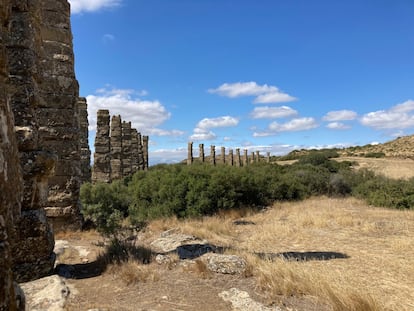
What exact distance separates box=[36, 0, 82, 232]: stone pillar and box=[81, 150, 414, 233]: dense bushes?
1.14 m

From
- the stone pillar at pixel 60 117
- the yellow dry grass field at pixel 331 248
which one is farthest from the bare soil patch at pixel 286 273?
the stone pillar at pixel 60 117

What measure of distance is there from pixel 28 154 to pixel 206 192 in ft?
30.1

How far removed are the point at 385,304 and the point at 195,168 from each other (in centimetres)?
1170

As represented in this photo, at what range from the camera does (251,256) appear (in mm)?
6441

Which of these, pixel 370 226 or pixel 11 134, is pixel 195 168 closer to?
pixel 370 226

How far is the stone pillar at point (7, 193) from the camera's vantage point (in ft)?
3.97

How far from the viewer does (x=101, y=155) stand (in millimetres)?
15836

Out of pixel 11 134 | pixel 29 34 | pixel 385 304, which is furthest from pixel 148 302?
pixel 29 34

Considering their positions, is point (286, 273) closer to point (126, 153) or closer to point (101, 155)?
point (101, 155)

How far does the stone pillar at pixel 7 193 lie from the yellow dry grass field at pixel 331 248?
412 centimetres

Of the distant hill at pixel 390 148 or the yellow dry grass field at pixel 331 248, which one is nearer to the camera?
the yellow dry grass field at pixel 331 248

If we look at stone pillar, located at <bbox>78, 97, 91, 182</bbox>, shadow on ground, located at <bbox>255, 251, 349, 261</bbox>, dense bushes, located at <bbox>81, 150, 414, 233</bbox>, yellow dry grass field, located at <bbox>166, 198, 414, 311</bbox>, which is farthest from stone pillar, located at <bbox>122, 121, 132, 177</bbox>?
shadow on ground, located at <bbox>255, 251, 349, 261</bbox>

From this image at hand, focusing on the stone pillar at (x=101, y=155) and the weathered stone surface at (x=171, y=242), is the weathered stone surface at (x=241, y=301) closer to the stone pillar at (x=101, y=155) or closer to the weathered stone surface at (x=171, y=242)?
the weathered stone surface at (x=171, y=242)

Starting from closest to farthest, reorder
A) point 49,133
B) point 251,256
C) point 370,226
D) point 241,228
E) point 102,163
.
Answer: point 251,256
point 49,133
point 370,226
point 241,228
point 102,163
